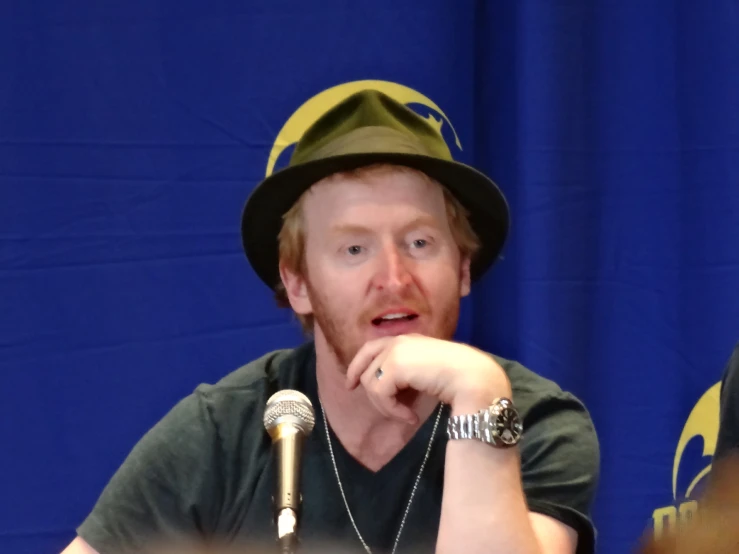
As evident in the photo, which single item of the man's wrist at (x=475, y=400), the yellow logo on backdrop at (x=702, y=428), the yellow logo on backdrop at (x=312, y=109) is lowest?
the yellow logo on backdrop at (x=702, y=428)

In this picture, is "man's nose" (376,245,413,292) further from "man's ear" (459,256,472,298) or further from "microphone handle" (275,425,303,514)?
"microphone handle" (275,425,303,514)

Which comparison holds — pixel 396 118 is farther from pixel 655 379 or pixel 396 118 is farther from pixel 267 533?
pixel 655 379

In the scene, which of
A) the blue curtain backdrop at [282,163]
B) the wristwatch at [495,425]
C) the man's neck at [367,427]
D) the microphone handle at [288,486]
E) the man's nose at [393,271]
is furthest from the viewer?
the blue curtain backdrop at [282,163]

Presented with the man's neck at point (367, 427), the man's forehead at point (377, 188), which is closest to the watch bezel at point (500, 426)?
the man's neck at point (367, 427)

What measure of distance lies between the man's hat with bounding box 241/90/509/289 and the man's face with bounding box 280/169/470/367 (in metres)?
0.04

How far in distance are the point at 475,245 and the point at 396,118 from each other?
9.1 inches

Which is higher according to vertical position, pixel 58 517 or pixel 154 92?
pixel 154 92

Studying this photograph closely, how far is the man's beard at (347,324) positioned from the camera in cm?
108

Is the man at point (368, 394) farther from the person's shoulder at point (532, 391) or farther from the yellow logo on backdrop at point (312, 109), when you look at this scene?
the yellow logo on backdrop at point (312, 109)

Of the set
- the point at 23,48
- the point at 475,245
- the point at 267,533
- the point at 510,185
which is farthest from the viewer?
the point at 510,185

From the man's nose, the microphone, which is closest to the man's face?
the man's nose

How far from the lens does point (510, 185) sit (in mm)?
1639

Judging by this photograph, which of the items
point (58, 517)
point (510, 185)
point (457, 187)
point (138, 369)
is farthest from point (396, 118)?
point (58, 517)

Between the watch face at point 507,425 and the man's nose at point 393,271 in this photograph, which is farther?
the man's nose at point 393,271
